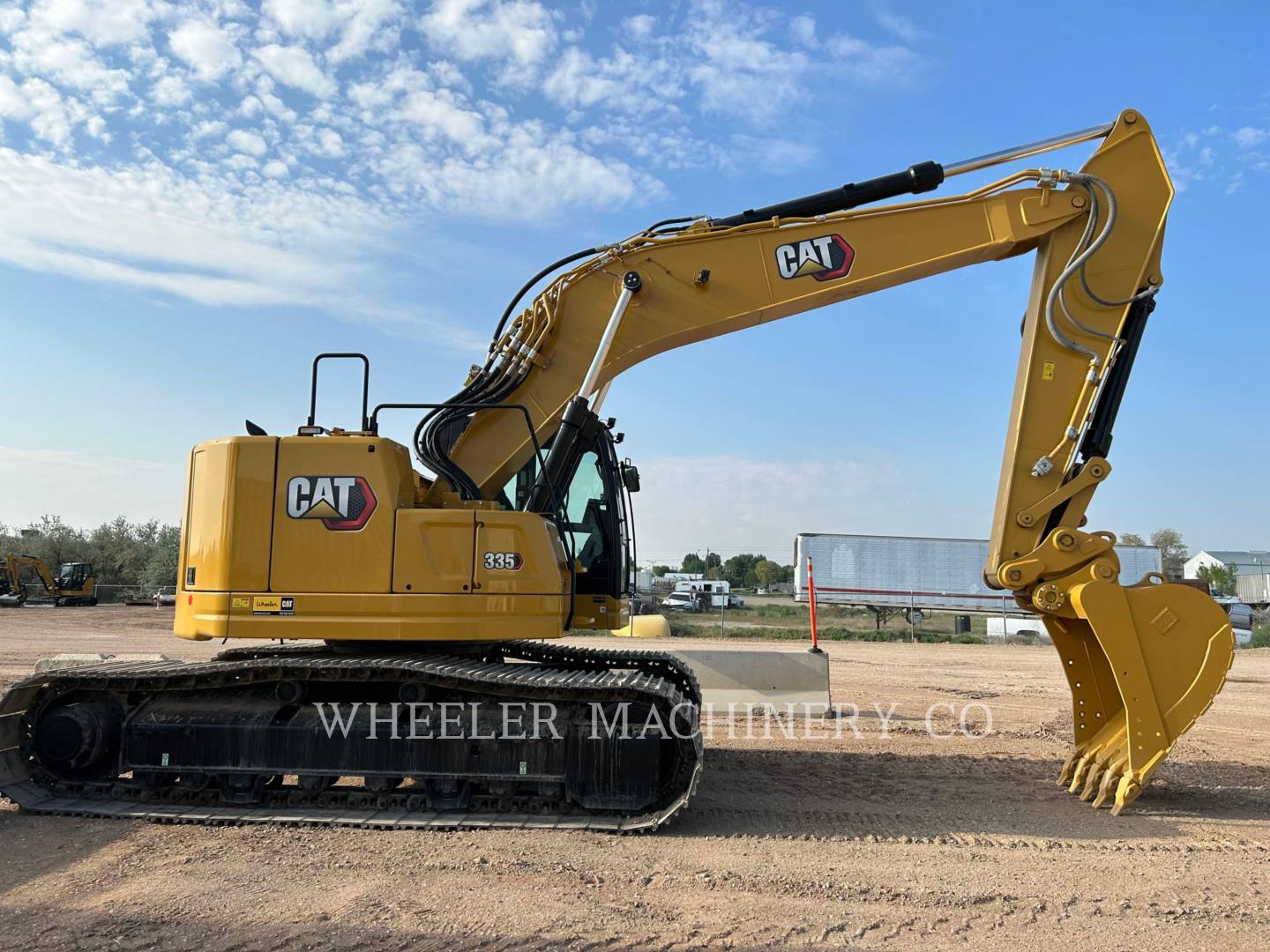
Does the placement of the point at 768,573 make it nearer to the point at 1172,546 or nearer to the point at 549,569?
the point at 1172,546

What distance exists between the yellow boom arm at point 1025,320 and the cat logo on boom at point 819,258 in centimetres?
1

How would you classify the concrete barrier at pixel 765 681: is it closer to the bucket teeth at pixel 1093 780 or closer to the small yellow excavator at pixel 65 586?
the bucket teeth at pixel 1093 780

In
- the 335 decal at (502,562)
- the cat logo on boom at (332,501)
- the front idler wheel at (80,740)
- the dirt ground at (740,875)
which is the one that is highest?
the cat logo on boom at (332,501)

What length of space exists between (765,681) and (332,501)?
19.7 feet

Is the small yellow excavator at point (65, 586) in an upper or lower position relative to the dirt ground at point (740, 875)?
upper

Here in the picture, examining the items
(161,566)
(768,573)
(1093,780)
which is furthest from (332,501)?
(768,573)

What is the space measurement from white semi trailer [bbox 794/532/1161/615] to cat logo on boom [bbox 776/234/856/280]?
2873cm

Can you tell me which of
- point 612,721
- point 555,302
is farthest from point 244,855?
point 555,302

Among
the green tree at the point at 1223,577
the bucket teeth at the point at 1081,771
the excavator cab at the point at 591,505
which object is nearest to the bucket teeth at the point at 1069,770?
the bucket teeth at the point at 1081,771

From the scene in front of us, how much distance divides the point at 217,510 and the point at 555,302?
9.91 ft

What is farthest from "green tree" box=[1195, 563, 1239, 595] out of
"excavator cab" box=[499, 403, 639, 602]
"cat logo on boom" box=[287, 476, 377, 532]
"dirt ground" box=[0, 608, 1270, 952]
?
"cat logo on boom" box=[287, 476, 377, 532]

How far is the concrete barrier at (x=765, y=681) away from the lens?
10.8 metres

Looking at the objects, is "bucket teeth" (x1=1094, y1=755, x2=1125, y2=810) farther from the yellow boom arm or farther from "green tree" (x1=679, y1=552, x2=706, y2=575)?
"green tree" (x1=679, y1=552, x2=706, y2=575)

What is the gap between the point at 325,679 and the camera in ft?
21.9
